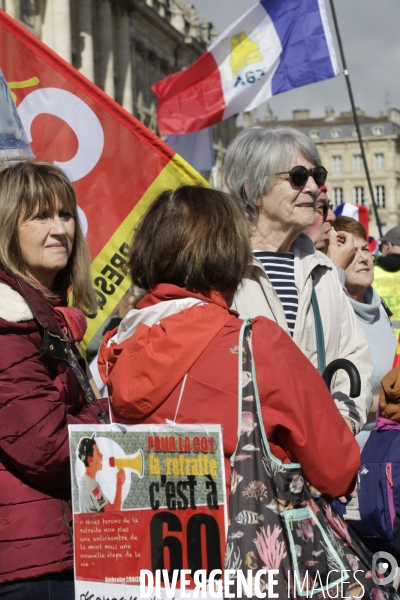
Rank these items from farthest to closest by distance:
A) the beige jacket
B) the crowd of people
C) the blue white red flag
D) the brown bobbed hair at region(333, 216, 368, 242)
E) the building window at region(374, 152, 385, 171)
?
the building window at region(374, 152, 385, 171)
the blue white red flag
the brown bobbed hair at region(333, 216, 368, 242)
the beige jacket
the crowd of people

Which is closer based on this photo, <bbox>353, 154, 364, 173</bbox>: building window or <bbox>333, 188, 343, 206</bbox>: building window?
<bbox>353, 154, 364, 173</bbox>: building window

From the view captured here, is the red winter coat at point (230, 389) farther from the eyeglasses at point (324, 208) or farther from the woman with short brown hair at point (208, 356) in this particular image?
the eyeglasses at point (324, 208)

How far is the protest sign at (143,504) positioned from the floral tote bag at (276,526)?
49 millimetres

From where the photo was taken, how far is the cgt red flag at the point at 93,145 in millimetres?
4734

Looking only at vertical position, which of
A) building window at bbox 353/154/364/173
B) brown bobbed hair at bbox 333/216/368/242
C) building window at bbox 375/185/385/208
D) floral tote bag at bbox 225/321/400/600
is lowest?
floral tote bag at bbox 225/321/400/600

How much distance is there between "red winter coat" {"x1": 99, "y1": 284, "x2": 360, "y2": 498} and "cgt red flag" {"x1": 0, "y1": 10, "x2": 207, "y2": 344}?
220 cm

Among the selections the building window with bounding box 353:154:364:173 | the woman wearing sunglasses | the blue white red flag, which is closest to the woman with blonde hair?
the woman wearing sunglasses

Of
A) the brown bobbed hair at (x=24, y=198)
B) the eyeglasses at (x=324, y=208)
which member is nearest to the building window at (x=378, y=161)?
the eyeglasses at (x=324, y=208)

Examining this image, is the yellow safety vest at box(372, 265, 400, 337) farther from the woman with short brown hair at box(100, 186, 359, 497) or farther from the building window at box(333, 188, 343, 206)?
the building window at box(333, 188, 343, 206)

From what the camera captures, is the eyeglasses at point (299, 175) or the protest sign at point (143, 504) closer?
the protest sign at point (143, 504)

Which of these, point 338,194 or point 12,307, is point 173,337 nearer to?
point 12,307

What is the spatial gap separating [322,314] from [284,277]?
0.60ft

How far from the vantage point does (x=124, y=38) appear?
43750 mm

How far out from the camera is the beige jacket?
3335mm
